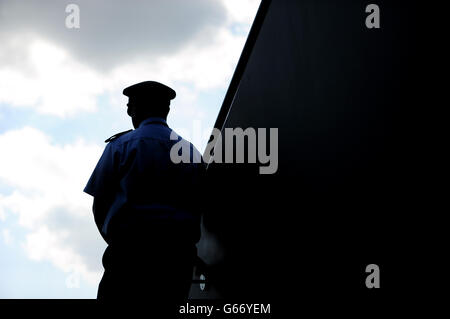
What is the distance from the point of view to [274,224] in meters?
1.86

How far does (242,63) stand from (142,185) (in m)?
1.00

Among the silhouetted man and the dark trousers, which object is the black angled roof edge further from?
the dark trousers

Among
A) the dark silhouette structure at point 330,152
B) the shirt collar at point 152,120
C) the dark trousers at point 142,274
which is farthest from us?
the shirt collar at point 152,120

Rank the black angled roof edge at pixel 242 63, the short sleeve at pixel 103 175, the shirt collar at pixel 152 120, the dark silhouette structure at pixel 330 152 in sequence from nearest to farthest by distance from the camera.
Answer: the dark silhouette structure at pixel 330 152
the short sleeve at pixel 103 175
the shirt collar at pixel 152 120
the black angled roof edge at pixel 242 63

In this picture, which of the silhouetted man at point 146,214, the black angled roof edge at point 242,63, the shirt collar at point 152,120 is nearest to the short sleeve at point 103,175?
the silhouetted man at point 146,214

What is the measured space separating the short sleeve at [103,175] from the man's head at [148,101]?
23cm

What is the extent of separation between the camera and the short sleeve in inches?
66.6

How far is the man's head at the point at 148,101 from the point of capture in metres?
1.90

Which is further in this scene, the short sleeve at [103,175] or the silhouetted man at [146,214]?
the short sleeve at [103,175]

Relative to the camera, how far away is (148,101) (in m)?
1.92

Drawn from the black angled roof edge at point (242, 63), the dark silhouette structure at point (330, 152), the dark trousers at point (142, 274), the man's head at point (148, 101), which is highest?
the black angled roof edge at point (242, 63)

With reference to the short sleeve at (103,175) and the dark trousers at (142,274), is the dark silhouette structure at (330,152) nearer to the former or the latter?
the dark trousers at (142,274)

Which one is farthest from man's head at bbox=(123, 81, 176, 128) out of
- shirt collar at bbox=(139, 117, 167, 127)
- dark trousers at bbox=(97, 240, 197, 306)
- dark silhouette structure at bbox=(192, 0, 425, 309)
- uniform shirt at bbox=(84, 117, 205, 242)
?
dark trousers at bbox=(97, 240, 197, 306)

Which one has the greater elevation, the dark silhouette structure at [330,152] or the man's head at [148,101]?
the man's head at [148,101]
